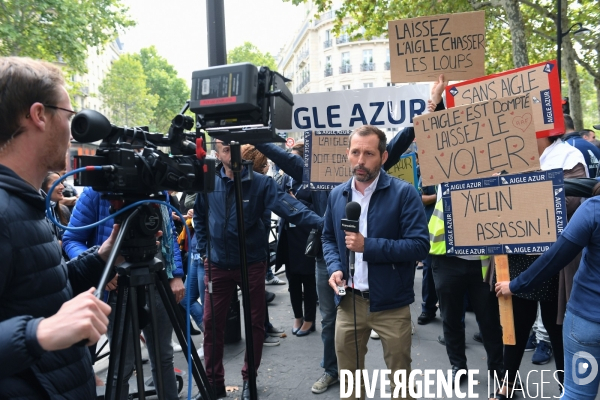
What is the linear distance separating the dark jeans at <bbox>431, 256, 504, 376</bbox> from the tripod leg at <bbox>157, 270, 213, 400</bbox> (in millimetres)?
2397

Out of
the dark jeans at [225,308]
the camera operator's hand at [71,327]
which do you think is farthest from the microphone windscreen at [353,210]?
the camera operator's hand at [71,327]

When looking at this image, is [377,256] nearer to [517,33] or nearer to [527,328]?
[527,328]

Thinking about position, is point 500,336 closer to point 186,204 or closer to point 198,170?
point 198,170

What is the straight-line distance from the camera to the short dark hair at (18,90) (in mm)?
1419

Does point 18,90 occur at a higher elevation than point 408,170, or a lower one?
lower

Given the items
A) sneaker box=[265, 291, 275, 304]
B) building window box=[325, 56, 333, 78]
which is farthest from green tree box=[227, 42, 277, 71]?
sneaker box=[265, 291, 275, 304]

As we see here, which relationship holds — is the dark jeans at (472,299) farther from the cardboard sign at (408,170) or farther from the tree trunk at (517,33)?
the tree trunk at (517,33)

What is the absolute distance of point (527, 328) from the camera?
3.38m

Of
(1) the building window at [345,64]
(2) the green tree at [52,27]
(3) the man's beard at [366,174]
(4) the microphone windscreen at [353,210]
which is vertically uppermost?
Result: (1) the building window at [345,64]

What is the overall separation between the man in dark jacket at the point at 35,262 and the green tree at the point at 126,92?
5214 centimetres

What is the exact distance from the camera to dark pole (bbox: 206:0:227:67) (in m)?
3.29

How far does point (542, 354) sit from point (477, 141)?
2314 mm

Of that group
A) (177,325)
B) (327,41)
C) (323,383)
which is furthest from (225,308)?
(327,41)

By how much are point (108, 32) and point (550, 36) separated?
53.3 feet
